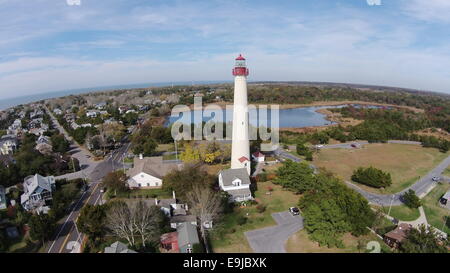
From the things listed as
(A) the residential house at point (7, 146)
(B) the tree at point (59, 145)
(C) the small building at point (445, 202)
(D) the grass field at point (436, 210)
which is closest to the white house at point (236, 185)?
(D) the grass field at point (436, 210)

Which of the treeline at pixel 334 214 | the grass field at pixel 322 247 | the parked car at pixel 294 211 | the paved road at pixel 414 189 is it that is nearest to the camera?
the grass field at pixel 322 247

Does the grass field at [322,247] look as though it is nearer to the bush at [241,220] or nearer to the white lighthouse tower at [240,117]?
the bush at [241,220]

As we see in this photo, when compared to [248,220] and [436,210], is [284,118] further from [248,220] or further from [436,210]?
[248,220]

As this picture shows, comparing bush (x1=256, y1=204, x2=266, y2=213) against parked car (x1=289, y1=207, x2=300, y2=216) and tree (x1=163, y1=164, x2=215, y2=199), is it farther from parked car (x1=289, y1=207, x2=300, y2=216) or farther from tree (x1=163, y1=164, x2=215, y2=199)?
tree (x1=163, y1=164, x2=215, y2=199)

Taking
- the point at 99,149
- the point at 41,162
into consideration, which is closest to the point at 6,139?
the point at 99,149

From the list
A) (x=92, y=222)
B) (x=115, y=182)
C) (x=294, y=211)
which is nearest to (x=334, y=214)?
(x=294, y=211)
